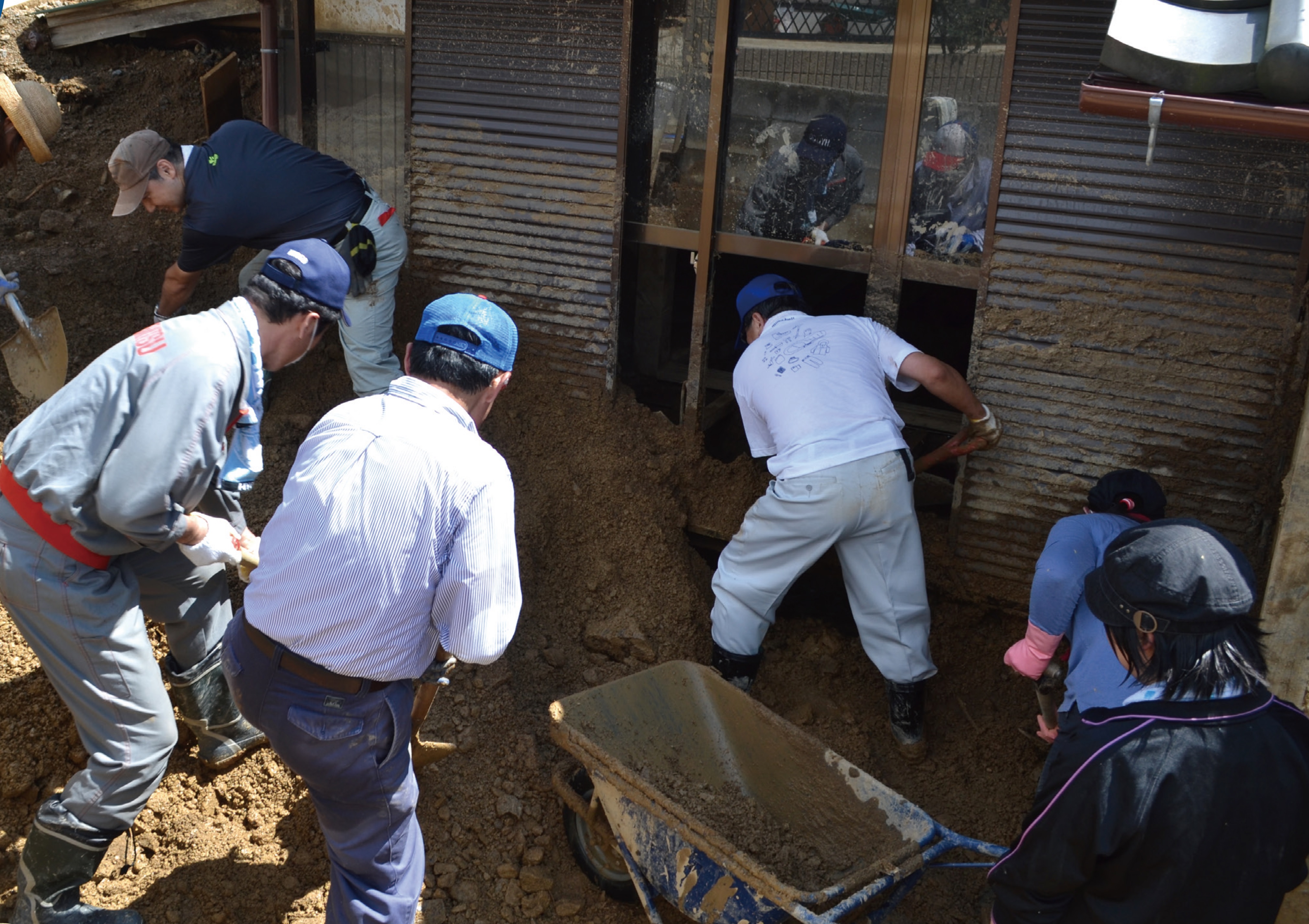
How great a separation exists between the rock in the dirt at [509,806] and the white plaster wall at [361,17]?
3658 millimetres

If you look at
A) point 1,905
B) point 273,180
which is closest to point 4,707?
point 1,905

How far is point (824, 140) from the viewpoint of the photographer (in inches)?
167

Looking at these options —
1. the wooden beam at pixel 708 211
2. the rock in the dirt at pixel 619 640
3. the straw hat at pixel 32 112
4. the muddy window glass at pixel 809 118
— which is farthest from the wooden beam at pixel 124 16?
the rock in the dirt at pixel 619 640

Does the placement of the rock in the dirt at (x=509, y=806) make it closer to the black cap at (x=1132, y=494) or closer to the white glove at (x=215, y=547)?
the white glove at (x=215, y=547)

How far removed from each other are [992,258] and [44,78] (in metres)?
5.64

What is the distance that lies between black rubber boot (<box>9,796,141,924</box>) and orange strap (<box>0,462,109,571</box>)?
734mm

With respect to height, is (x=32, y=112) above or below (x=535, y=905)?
above

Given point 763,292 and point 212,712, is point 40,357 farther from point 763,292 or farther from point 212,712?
point 763,292

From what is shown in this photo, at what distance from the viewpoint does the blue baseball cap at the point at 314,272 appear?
2799 millimetres

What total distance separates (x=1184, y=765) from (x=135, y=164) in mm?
4403

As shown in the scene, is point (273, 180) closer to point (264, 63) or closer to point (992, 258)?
point (264, 63)

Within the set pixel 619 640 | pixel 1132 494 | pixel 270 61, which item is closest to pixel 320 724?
pixel 619 640

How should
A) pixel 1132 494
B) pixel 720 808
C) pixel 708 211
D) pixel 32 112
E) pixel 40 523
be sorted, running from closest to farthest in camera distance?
1. pixel 40 523
2. pixel 720 808
3. pixel 1132 494
4. pixel 708 211
5. pixel 32 112

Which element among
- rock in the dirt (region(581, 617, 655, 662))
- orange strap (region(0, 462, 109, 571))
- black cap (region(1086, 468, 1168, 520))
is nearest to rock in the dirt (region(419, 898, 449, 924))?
rock in the dirt (region(581, 617, 655, 662))
